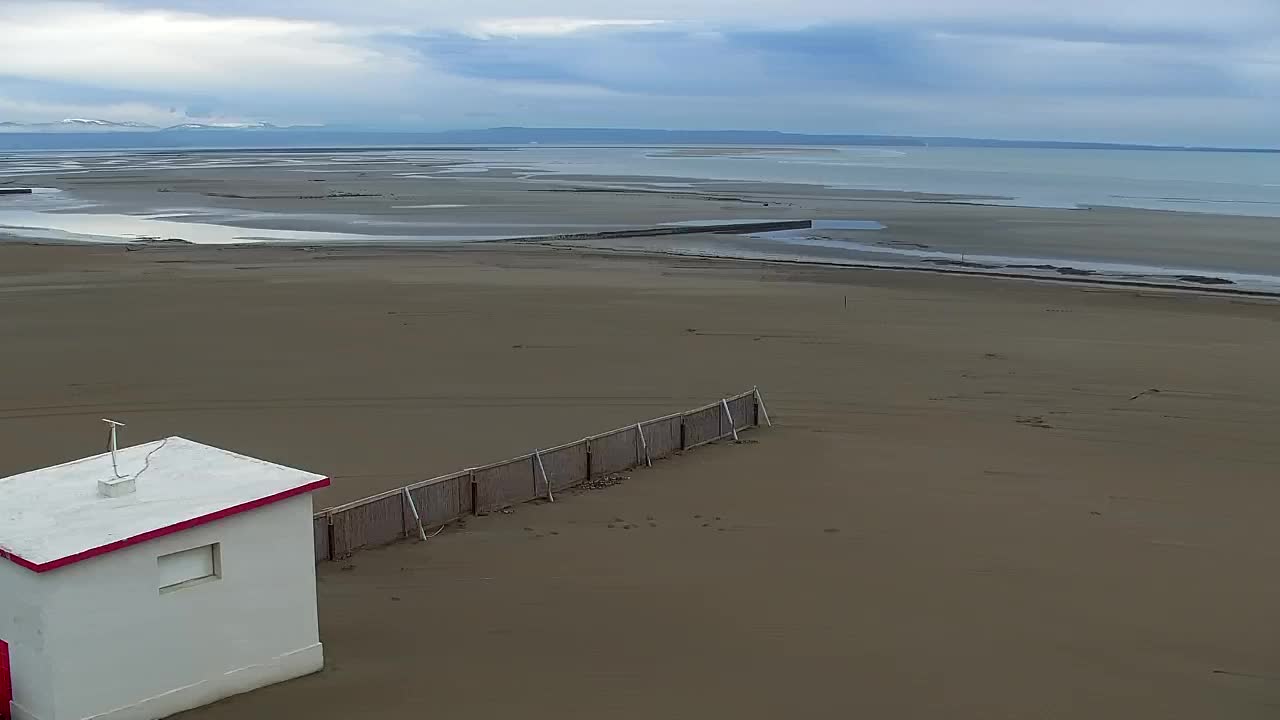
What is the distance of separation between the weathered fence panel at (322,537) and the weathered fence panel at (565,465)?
339 centimetres

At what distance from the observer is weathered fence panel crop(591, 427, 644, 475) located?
17562 mm

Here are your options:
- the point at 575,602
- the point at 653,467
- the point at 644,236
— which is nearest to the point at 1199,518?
the point at 653,467

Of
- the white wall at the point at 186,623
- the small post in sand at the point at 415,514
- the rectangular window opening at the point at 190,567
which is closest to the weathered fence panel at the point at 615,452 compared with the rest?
the small post in sand at the point at 415,514

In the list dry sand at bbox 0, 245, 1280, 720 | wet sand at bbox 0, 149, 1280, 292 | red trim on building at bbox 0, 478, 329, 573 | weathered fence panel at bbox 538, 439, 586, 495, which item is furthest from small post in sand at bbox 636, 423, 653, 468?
wet sand at bbox 0, 149, 1280, 292

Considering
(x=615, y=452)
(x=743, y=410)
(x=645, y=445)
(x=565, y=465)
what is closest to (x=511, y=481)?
(x=565, y=465)

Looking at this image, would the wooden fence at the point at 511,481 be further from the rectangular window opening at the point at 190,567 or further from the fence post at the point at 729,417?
the rectangular window opening at the point at 190,567

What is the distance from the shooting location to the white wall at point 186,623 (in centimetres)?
921

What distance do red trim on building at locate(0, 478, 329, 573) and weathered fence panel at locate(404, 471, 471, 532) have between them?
4242mm

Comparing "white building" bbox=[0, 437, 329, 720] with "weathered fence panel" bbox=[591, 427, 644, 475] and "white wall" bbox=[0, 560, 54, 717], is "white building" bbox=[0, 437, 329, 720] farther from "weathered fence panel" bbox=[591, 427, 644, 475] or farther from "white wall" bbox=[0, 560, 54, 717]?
"weathered fence panel" bbox=[591, 427, 644, 475]

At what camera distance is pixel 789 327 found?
31312mm

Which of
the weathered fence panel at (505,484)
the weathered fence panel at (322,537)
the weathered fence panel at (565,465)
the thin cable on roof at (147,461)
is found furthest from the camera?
the weathered fence panel at (565,465)

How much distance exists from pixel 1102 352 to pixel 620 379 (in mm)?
11523

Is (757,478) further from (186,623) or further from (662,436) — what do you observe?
(186,623)

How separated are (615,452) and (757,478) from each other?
206 cm
